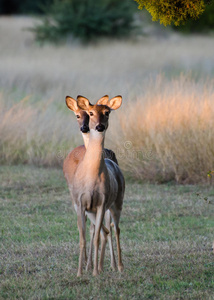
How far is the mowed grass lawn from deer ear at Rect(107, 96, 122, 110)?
4.88ft

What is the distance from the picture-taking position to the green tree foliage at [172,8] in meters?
5.92

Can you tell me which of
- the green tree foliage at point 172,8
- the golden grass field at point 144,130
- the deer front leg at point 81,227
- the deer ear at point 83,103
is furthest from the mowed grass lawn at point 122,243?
the green tree foliage at point 172,8

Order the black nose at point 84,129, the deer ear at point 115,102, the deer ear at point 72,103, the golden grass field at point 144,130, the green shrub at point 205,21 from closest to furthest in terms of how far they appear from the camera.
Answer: the deer ear at point 115,102 < the black nose at point 84,129 < the deer ear at point 72,103 < the green shrub at point 205,21 < the golden grass field at point 144,130

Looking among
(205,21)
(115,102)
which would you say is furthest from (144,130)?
(205,21)

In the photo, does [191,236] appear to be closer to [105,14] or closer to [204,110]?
[204,110]

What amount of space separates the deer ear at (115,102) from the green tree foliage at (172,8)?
88 cm

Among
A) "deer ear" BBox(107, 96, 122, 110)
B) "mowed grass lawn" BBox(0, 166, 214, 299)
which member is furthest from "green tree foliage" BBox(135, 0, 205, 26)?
"mowed grass lawn" BBox(0, 166, 214, 299)

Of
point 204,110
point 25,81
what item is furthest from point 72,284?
point 25,81

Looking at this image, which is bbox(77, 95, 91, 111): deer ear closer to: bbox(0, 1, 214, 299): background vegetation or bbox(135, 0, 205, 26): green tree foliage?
bbox(135, 0, 205, 26): green tree foliage

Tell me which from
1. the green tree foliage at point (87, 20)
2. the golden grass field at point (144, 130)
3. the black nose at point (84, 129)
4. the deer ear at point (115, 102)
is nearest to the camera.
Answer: the deer ear at point (115, 102)

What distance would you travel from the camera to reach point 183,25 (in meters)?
6.33

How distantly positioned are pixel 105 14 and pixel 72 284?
30.3 m

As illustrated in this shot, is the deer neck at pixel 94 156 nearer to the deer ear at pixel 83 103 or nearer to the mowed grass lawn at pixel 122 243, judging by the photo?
the deer ear at pixel 83 103

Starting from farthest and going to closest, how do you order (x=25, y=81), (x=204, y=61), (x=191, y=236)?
1. (x=204, y=61)
2. (x=25, y=81)
3. (x=191, y=236)
